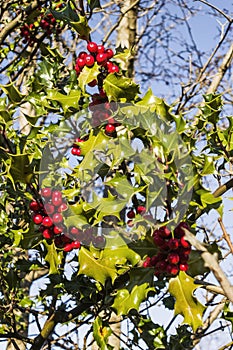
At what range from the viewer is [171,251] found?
52.4 inches

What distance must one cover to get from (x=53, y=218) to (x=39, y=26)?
7.35 feet

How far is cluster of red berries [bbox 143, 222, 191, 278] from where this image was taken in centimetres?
132

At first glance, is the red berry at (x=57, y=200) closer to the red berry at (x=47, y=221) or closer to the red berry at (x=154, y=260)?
the red berry at (x=47, y=221)

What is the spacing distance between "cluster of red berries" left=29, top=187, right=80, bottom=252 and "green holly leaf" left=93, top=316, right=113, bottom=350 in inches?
10.2

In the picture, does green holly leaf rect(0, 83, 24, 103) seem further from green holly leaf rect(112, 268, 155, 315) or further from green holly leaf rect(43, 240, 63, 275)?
green holly leaf rect(112, 268, 155, 315)

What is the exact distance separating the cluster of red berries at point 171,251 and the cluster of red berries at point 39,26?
2378 mm

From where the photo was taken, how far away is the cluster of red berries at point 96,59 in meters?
1.48

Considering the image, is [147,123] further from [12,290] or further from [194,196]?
[12,290]

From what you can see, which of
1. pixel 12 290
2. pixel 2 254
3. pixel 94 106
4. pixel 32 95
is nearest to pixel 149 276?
pixel 94 106

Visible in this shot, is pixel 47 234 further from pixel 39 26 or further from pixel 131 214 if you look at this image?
pixel 39 26

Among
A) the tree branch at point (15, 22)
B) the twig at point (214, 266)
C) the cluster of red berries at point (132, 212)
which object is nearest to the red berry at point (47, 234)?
the cluster of red berries at point (132, 212)

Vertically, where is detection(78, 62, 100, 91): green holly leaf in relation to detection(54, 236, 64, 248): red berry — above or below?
above

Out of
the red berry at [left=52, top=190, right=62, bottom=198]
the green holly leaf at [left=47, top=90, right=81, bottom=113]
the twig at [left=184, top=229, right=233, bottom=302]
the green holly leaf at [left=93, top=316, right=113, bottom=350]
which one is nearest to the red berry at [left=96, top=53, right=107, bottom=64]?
the green holly leaf at [left=47, top=90, right=81, bottom=113]

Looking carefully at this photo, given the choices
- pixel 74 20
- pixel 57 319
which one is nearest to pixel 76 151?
pixel 74 20
